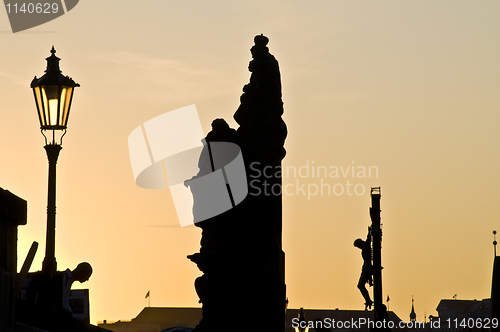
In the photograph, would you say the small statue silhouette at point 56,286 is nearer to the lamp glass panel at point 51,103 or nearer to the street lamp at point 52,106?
the street lamp at point 52,106

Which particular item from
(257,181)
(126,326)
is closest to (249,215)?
(257,181)

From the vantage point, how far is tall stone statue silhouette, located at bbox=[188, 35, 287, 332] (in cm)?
1250

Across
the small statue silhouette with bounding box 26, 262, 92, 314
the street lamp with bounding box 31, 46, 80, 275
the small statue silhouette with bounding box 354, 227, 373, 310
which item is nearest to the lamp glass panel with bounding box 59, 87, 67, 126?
the street lamp with bounding box 31, 46, 80, 275

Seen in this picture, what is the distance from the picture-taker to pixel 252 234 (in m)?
12.7

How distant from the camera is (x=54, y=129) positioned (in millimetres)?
13141

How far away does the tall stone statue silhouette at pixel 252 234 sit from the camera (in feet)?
41.0

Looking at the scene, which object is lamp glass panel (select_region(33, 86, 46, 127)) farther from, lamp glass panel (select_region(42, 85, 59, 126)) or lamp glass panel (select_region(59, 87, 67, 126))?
lamp glass panel (select_region(59, 87, 67, 126))

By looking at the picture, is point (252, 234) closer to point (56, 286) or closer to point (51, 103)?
point (56, 286)

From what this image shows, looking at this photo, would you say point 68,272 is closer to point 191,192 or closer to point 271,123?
point 191,192

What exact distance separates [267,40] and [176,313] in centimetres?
13511

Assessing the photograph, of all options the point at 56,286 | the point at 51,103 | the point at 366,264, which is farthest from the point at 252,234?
the point at 366,264

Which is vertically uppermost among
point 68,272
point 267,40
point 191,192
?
point 267,40

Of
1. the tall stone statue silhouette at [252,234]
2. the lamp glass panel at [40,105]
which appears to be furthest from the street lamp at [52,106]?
the tall stone statue silhouette at [252,234]

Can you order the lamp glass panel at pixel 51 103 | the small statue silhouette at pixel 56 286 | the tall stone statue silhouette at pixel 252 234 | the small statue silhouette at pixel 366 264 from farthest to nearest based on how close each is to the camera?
the small statue silhouette at pixel 366 264 < the lamp glass panel at pixel 51 103 < the tall stone statue silhouette at pixel 252 234 < the small statue silhouette at pixel 56 286
